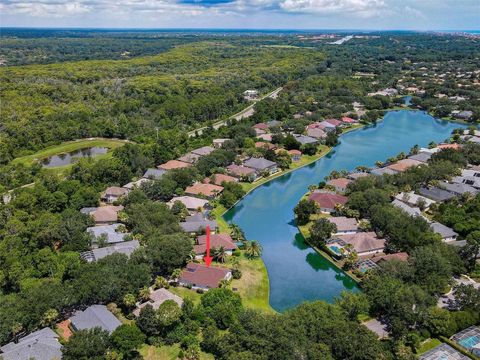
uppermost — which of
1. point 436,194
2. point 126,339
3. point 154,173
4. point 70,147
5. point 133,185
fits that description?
point 126,339

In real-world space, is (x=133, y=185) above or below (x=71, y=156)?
above

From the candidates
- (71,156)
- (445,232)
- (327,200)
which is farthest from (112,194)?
(445,232)

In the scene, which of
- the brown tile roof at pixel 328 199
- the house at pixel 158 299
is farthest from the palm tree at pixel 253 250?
the brown tile roof at pixel 328 199

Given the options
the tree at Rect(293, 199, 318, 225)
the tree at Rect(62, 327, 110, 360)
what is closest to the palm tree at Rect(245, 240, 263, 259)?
the tree at Rect(293, 199, 318, 225)

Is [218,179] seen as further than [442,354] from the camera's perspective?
Yes

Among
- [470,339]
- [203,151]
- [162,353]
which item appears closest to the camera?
[470,339]

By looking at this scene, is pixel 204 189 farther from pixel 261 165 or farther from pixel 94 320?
pixel 94 320

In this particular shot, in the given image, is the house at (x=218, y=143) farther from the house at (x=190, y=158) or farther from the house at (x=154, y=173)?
the house at (x=154, y=173)

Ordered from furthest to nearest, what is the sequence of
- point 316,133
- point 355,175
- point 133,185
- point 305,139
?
point 316,133 < point 305,139 < point 355,175 < point 133,185
